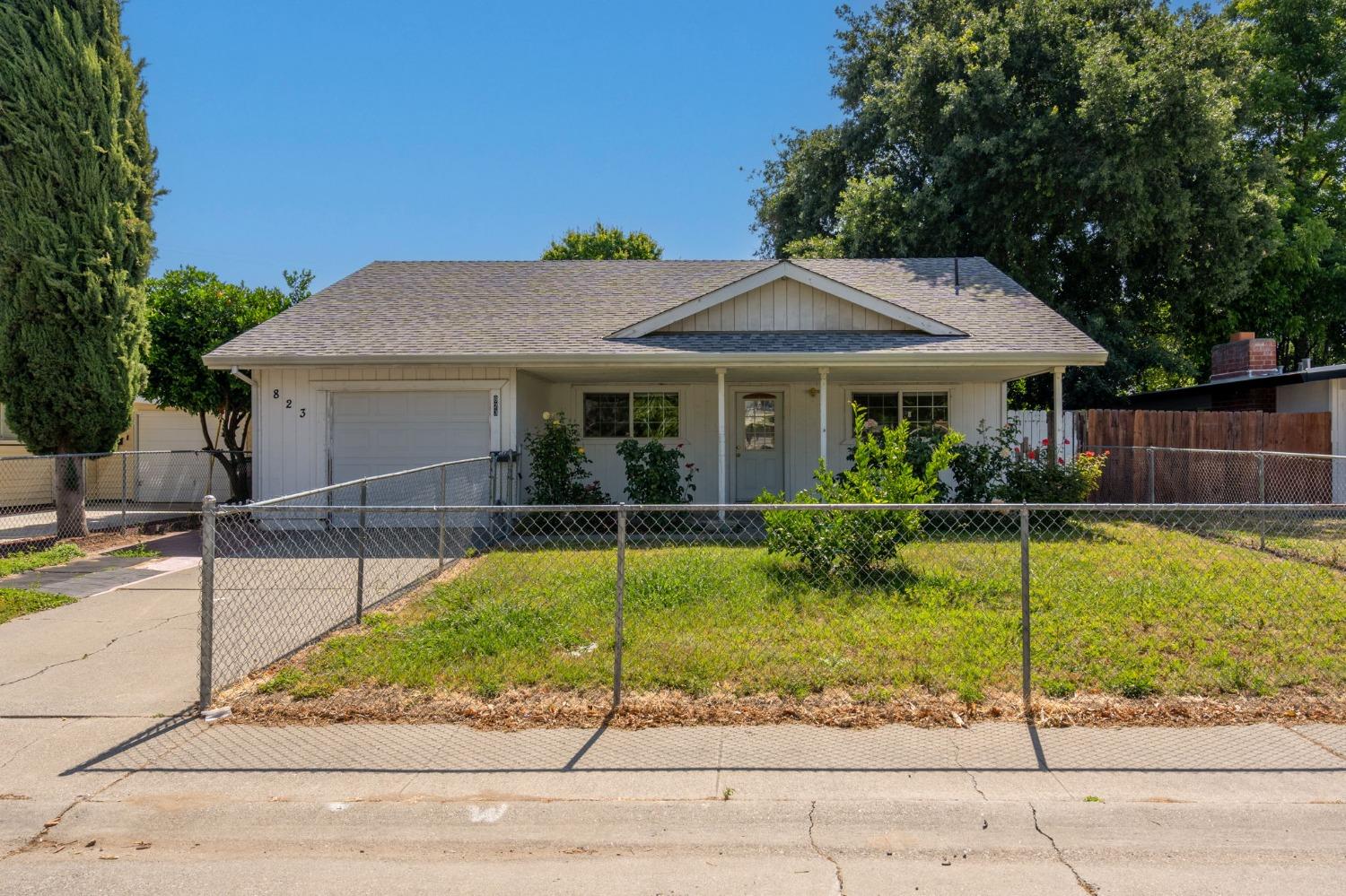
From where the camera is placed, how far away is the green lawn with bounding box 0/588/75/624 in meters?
7.27

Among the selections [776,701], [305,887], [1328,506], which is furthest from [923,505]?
[305,887]

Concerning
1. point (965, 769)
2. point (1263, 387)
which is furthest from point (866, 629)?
point (1263, 387)

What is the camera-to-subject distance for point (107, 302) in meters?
11.4

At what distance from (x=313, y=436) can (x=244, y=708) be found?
323 inches

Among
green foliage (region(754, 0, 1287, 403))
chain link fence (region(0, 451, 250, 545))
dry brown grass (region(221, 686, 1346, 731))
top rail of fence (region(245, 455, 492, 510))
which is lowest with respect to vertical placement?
dry brown grass (region(221, 686, 1346, 731))

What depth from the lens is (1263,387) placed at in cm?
1623

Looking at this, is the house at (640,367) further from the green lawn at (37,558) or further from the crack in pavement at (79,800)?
the crack in pavement at (79,800)

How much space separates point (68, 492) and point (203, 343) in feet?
15.1

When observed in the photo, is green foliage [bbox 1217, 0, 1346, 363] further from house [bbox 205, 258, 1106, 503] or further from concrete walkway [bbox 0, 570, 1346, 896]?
concrete walkway [bbox 0, 570, 1346, 896]

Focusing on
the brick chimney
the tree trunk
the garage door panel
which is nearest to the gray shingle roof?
the garage door panel

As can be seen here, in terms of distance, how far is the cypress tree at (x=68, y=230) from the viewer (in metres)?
10.7

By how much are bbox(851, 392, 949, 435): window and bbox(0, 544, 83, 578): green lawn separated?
11.8 metres

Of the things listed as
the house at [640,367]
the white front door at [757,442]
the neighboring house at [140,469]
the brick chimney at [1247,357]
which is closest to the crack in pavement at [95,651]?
the house at [640,367]

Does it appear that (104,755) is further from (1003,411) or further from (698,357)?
(1003,411)
